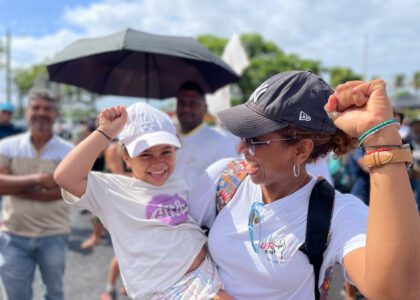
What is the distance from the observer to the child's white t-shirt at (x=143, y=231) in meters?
1.59

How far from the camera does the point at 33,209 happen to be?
2.79 meters

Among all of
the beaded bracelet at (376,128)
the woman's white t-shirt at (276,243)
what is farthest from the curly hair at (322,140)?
the beaded bracelet at (376,128)

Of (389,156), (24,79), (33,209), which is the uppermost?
(389,156)

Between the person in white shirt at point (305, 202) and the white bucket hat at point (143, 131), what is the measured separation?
0.37m

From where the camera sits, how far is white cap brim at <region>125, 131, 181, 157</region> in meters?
1.80

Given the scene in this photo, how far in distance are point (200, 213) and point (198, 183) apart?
0.16 m

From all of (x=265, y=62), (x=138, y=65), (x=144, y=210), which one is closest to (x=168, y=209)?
(x=144, y=210)

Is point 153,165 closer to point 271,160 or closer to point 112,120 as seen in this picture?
point 112,120

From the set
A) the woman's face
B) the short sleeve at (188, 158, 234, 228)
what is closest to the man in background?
the short sleeve at (188, 158, 234, 228)

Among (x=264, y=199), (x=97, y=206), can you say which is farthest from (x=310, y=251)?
(x=97, y=206)

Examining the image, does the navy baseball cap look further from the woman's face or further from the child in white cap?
the child in white cap

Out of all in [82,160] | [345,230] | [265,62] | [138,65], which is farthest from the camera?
[265,62]

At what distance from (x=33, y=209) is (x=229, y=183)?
1.88 metres

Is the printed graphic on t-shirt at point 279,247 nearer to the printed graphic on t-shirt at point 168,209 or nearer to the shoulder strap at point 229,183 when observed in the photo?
the shoulder strap at point 229,183
